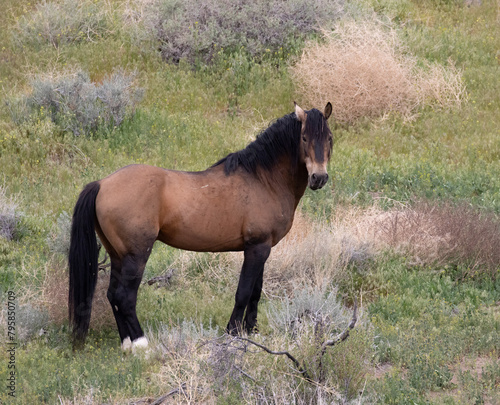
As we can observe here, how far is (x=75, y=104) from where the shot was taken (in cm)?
1281

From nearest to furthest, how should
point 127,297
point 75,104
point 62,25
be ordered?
point 127,297, point 75,104, point 62,25

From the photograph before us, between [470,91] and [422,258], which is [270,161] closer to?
[422,258]

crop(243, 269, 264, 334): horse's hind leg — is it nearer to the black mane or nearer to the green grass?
the green grass

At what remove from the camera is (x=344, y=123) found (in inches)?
545

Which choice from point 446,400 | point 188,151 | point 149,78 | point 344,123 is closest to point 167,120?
point 188,151

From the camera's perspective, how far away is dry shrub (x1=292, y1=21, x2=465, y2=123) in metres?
13.6

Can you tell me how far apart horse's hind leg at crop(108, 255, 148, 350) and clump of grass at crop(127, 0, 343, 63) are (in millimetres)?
9893

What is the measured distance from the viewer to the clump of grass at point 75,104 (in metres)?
12.7

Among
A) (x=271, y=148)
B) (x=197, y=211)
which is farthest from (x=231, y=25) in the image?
(x=197, y=211)

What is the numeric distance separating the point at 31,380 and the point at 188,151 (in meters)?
7.26

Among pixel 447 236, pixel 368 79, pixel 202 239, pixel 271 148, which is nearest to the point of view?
pixel 202 239

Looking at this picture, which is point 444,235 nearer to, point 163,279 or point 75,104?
point 163,279

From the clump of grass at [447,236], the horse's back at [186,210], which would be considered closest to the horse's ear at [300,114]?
the horse's back at [186,210]

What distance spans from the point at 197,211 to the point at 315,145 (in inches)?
50.4
